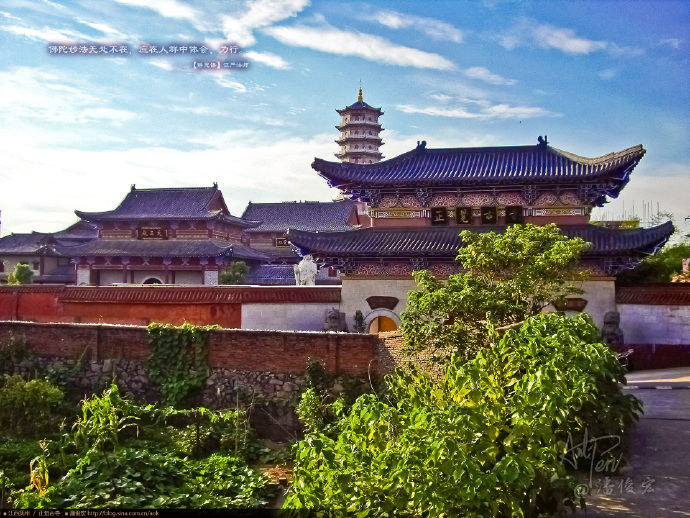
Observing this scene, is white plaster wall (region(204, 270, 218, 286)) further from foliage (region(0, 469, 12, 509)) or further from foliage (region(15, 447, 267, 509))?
foliage (region(0, 469, 12, 509))

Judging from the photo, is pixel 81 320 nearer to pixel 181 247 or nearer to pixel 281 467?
pixel 281 467

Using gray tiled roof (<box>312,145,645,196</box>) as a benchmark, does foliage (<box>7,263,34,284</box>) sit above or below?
below

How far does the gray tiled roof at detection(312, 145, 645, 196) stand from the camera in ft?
57.3

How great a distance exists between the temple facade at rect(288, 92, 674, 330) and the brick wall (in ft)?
14.2

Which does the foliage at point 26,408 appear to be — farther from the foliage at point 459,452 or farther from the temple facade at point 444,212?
the foliage at point 459,452

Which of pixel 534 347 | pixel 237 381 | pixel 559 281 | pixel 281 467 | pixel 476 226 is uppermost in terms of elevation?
pixel 476 226

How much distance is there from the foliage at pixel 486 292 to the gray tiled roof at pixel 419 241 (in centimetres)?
543

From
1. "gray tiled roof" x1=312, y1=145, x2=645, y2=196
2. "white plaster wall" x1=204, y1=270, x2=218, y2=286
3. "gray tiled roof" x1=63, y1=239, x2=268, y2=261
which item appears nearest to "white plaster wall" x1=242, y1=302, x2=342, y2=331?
"gray tiled roof" x1=312, y1=145, x2=645, y2=196

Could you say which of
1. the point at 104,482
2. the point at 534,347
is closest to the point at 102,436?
the point at 104,482

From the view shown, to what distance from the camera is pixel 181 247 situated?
3291 cm

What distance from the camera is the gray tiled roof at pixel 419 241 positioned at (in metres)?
16.6

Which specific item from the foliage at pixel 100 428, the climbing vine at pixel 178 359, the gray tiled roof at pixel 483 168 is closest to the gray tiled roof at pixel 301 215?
the gray tiled roof at pixel 483 168

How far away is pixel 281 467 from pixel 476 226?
31.6ft

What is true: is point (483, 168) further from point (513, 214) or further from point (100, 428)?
point (100, 428)
